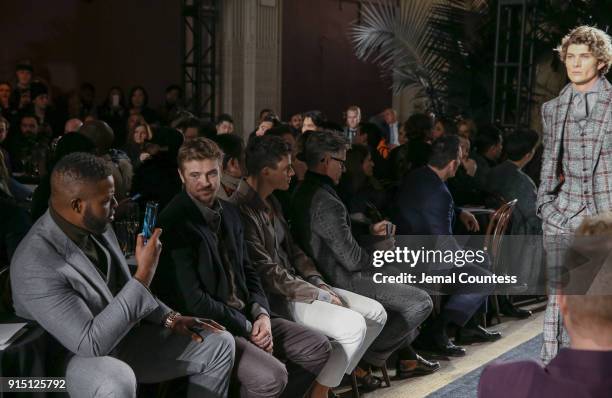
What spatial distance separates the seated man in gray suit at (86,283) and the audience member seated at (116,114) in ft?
19.9

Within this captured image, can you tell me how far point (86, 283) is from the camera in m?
2.43

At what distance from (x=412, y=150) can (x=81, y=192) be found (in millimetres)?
3405

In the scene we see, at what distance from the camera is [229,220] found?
322 centimetres

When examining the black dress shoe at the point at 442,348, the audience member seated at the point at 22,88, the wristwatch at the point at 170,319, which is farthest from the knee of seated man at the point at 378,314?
the audience member seated at the point at 22,88

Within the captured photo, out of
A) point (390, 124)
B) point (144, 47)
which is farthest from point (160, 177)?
point (144, 47)

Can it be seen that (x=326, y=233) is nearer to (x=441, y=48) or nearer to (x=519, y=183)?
(x=519, y=183)

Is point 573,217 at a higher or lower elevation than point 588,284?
lower

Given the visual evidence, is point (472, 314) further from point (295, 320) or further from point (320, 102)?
point (320, 102)

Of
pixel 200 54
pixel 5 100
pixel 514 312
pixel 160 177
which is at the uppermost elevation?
pixel 200 54

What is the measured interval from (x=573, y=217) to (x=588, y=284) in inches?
69.9

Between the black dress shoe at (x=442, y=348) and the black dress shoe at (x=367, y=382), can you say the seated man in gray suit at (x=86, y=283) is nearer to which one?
the black dress shoe at (x=367, y=382)

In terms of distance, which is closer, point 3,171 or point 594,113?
point 594,113

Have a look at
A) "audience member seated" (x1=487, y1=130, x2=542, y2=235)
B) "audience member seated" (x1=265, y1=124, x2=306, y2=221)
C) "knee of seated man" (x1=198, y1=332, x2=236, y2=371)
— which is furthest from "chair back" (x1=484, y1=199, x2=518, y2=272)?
"knee of seated man" (x1=198, y1=332, x2=236, y2=371)

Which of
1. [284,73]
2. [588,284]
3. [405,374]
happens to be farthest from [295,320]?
[284,73]
